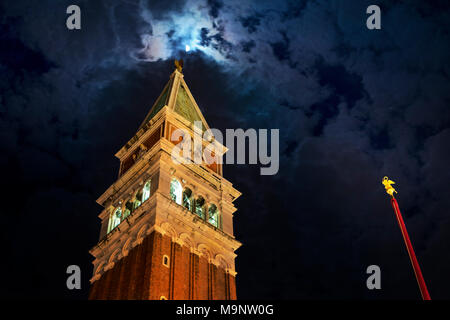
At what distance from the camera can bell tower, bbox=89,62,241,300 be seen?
4591 cm

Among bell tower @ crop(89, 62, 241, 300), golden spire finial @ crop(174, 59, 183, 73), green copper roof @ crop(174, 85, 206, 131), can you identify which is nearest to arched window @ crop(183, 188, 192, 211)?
bell tower @ crop(89, 62, 241, 300)

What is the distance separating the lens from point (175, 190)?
54.8 metres

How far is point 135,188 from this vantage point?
56.3m

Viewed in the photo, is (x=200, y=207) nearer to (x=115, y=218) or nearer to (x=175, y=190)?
(x=175, y=190)

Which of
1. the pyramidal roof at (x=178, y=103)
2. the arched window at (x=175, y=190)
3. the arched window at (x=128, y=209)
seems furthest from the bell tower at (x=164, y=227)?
the pyramidal roof at (x=178, y=103)

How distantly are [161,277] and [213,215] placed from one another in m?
13.1

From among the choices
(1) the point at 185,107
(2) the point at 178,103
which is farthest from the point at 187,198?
(1) the point at 185,107

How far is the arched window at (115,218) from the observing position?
2199 inches

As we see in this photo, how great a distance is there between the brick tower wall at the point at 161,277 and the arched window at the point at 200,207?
5929 millimetres

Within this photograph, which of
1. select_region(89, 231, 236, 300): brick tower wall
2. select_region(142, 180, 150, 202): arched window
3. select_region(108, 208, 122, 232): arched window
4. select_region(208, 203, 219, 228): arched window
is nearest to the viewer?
select_region(89, 231, 236, 300): brick tower wall

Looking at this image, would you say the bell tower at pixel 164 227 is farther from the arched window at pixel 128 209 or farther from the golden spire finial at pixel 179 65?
the golden spire finial at pixel 179 65

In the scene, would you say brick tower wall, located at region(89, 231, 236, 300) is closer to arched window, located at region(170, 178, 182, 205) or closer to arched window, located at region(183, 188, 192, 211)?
arched window, located at region(170, 178, 182, 205)
